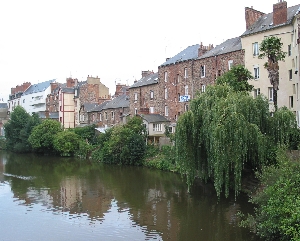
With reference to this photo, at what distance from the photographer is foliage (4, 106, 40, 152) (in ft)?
201

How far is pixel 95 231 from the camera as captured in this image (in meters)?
18.5

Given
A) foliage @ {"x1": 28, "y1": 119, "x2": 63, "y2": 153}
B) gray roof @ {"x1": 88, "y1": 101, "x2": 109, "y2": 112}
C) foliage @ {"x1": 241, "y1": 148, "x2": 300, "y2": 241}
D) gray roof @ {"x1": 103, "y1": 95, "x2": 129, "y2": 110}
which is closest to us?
foliage @ {"x1": 241, "y1": 148, "x2": 300, "y2": 241}

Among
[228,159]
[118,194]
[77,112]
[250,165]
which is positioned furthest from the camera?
[77,112]

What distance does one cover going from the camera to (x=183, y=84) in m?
46.3

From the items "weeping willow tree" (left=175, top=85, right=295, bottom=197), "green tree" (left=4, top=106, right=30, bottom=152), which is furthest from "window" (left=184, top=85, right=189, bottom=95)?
"green tree" (left=4, top=106, right=30, bottom=152)

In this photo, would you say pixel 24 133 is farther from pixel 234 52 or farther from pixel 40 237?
pixel 40 237

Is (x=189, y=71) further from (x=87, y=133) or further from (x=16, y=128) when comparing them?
(x=16, y=128)

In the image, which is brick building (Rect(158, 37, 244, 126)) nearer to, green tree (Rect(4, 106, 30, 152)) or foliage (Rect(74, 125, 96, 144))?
foliage (Rect(74, 125, 96, 144))

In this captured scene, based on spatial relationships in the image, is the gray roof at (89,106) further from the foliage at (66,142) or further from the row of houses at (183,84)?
the foliage at (66,142)

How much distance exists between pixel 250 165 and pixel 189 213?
5.49 metres

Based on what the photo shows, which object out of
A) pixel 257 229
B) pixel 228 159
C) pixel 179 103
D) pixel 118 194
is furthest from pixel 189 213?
pixel 179 103

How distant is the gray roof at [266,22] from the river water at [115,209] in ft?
55.5

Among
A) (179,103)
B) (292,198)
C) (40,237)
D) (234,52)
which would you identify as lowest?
(40,237)

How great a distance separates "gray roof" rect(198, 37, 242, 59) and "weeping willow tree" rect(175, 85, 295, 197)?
17317 millimetres
